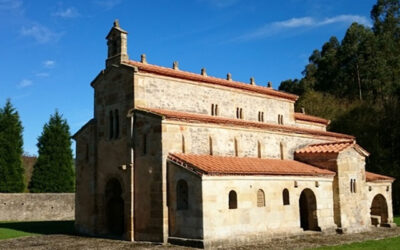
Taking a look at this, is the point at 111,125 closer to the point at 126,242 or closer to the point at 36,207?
the point at 126,242

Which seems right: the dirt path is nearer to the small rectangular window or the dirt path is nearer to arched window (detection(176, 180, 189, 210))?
arched window (detection(176, 180, 189, 210))

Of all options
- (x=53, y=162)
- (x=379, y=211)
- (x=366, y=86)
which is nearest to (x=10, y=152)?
(x=53, y=162)

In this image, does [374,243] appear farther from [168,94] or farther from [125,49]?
[125,49]

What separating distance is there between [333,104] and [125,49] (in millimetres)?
30805

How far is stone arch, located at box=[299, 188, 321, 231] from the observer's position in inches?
929

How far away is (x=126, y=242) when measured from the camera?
2044cm

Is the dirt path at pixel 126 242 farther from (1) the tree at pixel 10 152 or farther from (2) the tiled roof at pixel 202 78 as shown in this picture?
(1) the tree at pixel 10 152

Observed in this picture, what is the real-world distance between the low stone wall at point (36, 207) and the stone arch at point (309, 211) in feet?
69.6

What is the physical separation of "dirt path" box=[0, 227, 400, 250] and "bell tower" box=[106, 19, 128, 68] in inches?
372

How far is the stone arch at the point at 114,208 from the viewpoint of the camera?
23609 mm

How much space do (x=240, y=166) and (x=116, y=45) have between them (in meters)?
9.63

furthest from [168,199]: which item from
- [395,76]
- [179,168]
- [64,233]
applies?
[395,76]

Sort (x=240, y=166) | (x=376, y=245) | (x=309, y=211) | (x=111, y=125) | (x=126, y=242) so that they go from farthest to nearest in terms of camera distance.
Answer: (x=309, y=211) < (x=111, y=125) < (x=240, y=166) < (x=126, y=242) < (x=376, y=245)

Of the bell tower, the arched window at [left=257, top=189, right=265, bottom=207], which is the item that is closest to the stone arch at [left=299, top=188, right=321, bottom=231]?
the arched window at [left=257, top=189, right=265, bottom=207]
